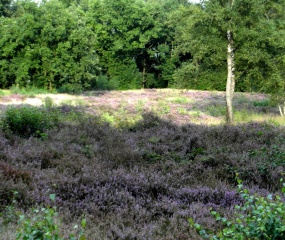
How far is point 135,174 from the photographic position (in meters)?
6.40

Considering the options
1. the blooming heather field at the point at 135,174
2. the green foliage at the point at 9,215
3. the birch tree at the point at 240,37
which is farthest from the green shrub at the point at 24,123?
the birch tree at the point at 240,37

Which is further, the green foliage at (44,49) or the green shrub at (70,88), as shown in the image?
the green foliage at (44,49)

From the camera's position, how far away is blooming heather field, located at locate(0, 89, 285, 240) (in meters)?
4.46

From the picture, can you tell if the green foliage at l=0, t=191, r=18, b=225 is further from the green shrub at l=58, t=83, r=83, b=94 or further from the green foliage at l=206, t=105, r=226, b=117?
the green shrub at l=58, t=83, r=83, b=94

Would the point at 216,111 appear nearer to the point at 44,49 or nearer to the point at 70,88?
the point at 70,88

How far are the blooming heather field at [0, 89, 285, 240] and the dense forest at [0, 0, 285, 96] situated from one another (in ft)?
18.9

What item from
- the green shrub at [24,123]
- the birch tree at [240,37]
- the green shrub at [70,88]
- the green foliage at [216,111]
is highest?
the birch tree at [240,37]

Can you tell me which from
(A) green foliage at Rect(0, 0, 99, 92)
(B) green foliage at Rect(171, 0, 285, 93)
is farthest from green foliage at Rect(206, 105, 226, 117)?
(A) green foliage at Rect(0, 0, 99, 92)

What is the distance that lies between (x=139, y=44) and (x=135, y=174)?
157 ft

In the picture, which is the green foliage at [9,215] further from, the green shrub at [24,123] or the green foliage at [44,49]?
the green foliage at [44,49]

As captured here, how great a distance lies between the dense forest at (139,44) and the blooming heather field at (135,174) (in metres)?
5.76

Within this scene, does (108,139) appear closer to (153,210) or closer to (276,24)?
(153,210)

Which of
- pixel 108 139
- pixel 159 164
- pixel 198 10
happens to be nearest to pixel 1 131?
pixel 108 139

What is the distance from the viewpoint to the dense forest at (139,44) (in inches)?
602
